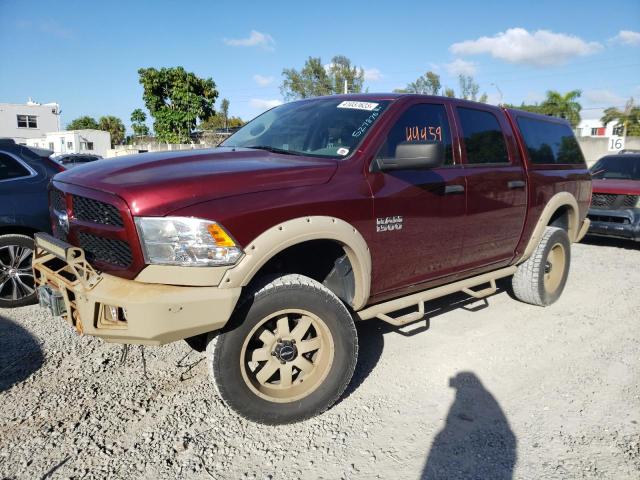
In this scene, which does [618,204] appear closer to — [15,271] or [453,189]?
[453,189]

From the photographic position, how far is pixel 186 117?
31.5m

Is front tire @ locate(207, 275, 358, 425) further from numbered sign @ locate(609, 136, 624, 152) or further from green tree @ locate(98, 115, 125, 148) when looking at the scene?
green tree @ locate(98, 115, 125, 148)

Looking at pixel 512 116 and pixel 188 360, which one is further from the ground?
pixel 512 116

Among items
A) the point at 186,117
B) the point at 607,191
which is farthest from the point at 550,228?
the point at 186,117

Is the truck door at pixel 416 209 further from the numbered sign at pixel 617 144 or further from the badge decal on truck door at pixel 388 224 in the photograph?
the numbered sign at pixel 617 144

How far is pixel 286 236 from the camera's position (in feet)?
8.80

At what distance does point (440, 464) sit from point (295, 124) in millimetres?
2558

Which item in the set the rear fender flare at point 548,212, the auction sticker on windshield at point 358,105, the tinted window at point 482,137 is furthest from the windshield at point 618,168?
the auction sticker on windshield at point 358,105

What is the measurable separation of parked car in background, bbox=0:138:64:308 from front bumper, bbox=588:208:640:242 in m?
8.36

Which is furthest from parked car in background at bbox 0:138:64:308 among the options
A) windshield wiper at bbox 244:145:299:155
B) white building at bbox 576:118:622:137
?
white building at bbox 576:118:622:137

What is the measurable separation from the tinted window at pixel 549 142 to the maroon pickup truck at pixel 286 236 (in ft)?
1.82

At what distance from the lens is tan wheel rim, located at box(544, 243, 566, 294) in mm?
5228

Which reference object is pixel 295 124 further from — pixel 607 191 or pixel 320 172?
pixel 607 191

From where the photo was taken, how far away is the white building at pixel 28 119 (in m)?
50.0
